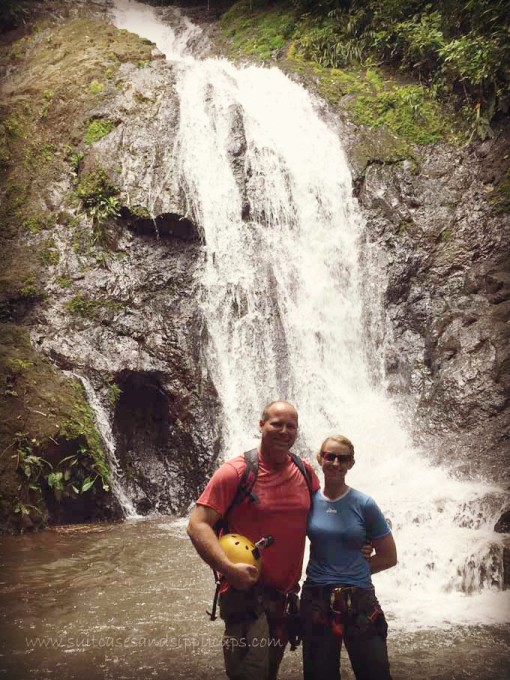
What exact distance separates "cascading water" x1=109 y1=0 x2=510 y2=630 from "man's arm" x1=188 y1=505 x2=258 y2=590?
446 cm

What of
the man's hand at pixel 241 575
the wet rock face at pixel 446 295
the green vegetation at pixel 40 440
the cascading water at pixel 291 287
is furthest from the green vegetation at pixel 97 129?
the man's hand at pixel 241 575

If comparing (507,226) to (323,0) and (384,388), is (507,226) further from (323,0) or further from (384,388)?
(323,0)

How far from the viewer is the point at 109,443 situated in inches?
355

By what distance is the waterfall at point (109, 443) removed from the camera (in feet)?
28.7

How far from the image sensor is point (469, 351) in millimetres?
9992

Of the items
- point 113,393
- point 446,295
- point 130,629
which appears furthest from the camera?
point 446,295

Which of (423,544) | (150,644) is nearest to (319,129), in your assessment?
(423,544)

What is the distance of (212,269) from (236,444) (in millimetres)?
3281

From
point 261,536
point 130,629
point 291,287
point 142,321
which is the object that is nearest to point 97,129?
point 142,321

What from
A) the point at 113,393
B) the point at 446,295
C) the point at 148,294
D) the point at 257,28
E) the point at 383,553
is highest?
the point at 257,28

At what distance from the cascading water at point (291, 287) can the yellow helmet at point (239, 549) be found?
173 inches

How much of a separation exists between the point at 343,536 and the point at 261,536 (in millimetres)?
409

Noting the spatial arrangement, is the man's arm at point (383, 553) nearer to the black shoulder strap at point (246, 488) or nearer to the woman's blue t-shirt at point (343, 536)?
the woman's blue t-shirt at point (343, 536)

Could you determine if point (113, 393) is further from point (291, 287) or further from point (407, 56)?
point (407, 56)
